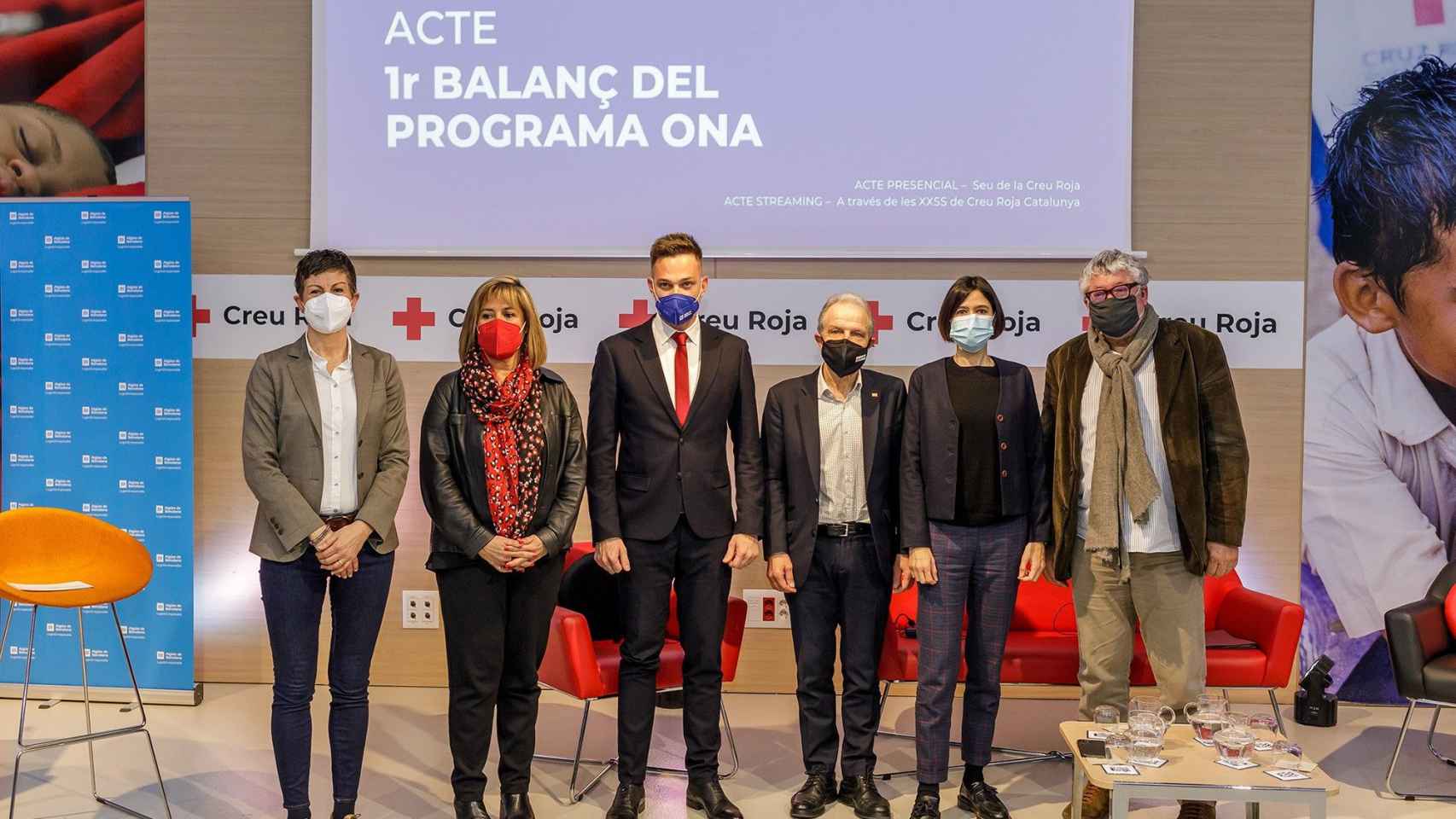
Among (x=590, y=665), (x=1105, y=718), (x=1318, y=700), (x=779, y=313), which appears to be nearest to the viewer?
(x=1105, y=718)

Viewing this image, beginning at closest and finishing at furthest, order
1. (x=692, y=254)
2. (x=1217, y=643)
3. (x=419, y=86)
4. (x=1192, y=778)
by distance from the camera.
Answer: (x=1192, y=778), (x=692, y=254), (x=1217, y=643), (x=419, y=86)

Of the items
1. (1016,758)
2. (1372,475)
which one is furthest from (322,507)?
(1372,475)

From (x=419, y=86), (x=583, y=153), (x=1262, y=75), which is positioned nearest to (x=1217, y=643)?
(x=1262, y=75)

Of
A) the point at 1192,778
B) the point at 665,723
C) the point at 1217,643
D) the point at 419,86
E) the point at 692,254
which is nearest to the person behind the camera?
the point at 1192,778

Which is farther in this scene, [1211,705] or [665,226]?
[665,226]

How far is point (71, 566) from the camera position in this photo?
3652 millimetres

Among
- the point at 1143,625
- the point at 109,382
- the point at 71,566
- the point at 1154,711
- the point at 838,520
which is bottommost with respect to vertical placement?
the point at 1154,711

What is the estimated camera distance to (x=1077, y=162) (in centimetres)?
452

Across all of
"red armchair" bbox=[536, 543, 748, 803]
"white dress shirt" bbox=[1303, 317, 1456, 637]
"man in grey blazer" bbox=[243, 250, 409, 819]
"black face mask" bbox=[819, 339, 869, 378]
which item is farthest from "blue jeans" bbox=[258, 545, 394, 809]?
"white dress shirt" bbox=[1303, 317, 1456, 637]

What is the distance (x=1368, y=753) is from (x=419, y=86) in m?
4.53

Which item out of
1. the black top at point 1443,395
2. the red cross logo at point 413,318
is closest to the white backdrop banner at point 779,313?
the red cross logo at point 413,318

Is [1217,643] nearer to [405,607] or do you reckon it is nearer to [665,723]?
[665,723]

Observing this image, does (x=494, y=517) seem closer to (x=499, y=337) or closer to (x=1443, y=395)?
(x=499, y=337)

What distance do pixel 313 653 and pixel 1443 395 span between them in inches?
173
